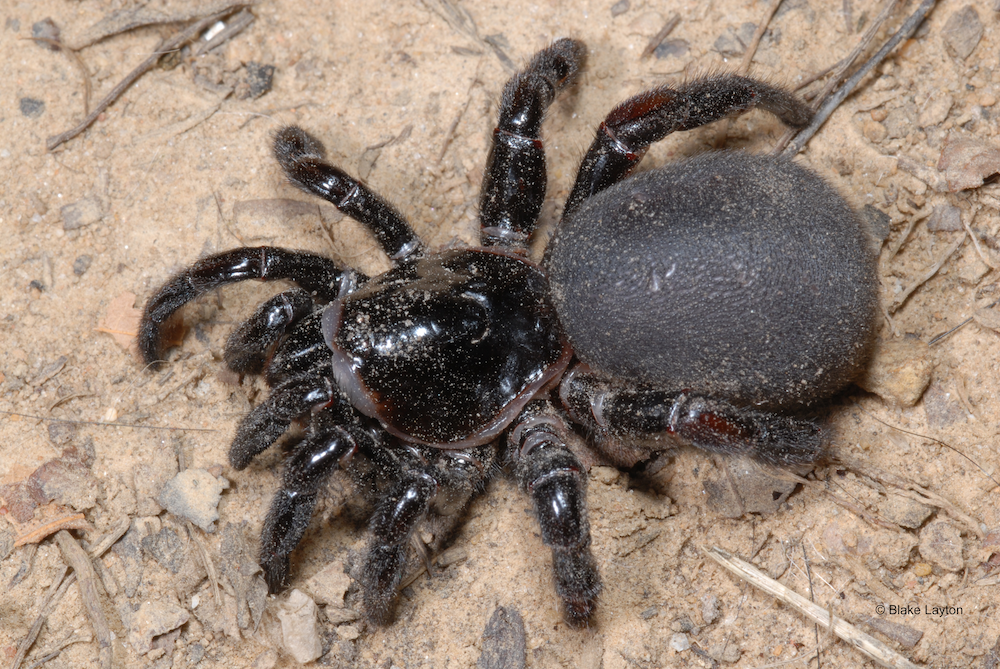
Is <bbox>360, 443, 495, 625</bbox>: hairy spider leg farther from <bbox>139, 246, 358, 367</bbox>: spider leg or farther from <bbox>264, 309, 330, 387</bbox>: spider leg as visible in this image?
<bbox>139, 246, 358, 367</bbox>: spider leg

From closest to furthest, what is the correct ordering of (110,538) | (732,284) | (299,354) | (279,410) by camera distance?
(732,284)
(279,410)
(299,354)
(110,538)

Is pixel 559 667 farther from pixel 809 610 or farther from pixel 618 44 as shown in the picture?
pixel 618 44

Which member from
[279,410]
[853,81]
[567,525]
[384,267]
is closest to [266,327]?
[279,410]

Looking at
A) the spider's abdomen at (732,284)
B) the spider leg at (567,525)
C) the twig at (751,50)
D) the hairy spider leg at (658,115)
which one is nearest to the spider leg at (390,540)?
the spider leg at (567,525)

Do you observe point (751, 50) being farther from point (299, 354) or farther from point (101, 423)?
point (101, 423)

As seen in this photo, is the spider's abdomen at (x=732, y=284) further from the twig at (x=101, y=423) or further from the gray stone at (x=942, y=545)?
the twig at (x=101, y=423)

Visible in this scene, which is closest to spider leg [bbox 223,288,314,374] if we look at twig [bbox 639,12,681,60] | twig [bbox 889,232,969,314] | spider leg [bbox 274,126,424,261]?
spider leg [bbox 274,126,424,261]
